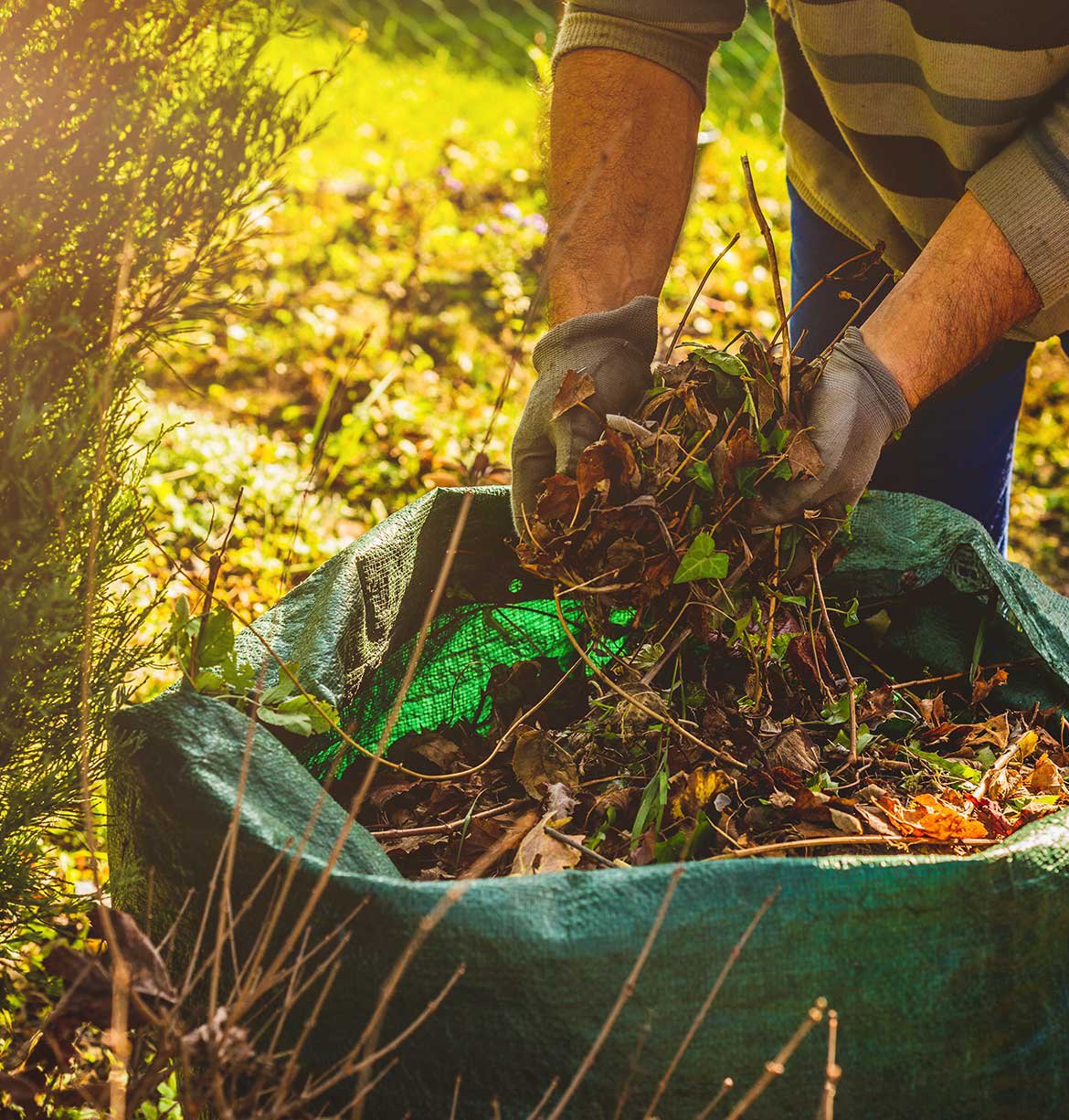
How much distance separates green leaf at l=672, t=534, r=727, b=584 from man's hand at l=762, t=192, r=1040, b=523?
0.41 ft

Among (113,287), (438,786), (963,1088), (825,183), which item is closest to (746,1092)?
(963,1088)

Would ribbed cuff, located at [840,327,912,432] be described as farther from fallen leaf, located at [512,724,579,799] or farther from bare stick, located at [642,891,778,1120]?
Result: bare stick, located at [642,891,778,1120]

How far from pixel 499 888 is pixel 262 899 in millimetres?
259

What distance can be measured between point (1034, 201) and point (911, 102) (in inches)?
16.8

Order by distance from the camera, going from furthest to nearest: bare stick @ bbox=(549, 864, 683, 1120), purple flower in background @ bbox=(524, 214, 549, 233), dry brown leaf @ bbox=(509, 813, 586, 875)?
purple flower in background @ bbox=(524, 214, 549, 233) < dry brown leaf @ bbox=(509, 813, 586, 875) < bare stick @ bbox=(549, 864, 683, 1120)

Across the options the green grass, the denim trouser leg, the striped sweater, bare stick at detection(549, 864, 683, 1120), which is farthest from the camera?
the green grass

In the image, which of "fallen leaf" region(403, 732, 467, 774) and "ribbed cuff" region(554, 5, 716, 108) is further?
"ribbed cuff" region(554, 5, 716, 108)

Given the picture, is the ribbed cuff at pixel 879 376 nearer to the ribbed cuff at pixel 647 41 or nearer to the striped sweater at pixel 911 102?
the striped sweater at pixel 911 102

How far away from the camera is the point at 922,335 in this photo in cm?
154

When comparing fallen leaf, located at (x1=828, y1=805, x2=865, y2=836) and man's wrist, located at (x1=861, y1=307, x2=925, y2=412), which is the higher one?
man's wrist, located at (x1=861, y1=307, x2=925, y2=412)

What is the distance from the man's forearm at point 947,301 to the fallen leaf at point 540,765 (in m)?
0.75

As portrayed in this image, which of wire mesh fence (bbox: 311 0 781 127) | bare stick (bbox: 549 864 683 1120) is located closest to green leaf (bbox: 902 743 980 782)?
bare stick (bbox: 549 864 683 1120)

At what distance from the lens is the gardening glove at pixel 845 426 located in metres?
1.42

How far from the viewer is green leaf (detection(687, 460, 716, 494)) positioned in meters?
1.38
